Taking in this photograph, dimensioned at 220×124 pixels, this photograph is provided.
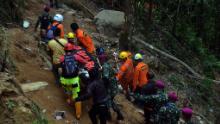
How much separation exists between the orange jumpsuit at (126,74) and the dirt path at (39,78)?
860 mm

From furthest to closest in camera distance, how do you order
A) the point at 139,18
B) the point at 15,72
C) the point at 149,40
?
the point at 139,18 < the point at 149,40 < the point at 15,72

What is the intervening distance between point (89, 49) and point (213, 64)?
37.4 feet

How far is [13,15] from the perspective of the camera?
44.0 ft

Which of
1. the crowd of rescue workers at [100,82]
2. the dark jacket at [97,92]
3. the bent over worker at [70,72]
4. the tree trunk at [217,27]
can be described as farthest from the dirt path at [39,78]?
the tree trunk at [217,27]

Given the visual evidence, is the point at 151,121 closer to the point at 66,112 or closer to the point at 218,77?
the point at 66,112

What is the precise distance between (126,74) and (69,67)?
207 cm

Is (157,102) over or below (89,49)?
below

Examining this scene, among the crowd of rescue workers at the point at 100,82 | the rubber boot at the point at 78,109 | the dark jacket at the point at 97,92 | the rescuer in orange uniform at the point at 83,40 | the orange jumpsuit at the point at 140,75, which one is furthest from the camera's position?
the rescuer in orange uniform at the point at 83,40

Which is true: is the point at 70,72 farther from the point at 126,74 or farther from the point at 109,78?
the point at 126,74

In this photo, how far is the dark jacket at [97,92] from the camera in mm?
8353

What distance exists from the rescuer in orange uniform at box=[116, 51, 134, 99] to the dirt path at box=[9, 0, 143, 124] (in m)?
0.88

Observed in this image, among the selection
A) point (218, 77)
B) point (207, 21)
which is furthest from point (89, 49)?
point (207, 21)

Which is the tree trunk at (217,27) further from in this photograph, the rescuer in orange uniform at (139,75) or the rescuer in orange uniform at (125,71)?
the rescuer in orange uniform at (125,71)

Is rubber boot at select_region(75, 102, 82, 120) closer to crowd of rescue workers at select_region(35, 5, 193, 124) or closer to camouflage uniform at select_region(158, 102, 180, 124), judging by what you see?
crowd of rescue workers at select_region(35, 5, 193, 124)
